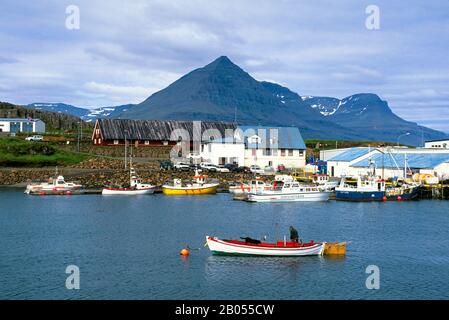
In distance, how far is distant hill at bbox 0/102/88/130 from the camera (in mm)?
132637

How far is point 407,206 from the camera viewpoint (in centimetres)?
6512

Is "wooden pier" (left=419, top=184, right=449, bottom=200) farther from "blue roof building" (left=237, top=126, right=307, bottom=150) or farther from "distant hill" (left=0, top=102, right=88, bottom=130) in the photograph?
"distant hill" (left=0, top=102, right=88, bottom=130)

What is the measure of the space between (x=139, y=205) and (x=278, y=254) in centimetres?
2916

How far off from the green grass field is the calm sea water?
23047 mm

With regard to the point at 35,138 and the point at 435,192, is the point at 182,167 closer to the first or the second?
the point at 35,138

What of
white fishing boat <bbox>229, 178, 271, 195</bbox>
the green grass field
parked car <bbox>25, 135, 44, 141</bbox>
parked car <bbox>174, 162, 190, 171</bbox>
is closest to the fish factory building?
parked car <bbox>25, 135, 44, 141</bbox>

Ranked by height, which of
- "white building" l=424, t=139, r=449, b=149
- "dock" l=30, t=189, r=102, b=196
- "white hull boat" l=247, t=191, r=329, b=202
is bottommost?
"white hull boat" l=247, t=191, r=329, b=202

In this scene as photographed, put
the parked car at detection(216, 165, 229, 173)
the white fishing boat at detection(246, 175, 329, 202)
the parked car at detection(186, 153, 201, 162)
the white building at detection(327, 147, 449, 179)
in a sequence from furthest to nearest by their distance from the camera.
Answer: the parked car at detection(186, 153, 201, 162) < the parked car at detection(216, 165, 229, 173) < the white building at detection(327, 147, 449, 179) < the white fishing boat at detection(246, 175, 329, 202)

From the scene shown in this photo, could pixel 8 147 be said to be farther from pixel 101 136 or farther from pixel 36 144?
pixel 101 136

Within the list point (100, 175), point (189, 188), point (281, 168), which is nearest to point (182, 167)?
point (100, 175)

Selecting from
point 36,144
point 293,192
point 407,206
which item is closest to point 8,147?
point 36,144

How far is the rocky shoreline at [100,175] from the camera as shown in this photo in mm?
78938

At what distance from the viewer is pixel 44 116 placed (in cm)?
14238

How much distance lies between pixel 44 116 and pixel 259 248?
383 feet
